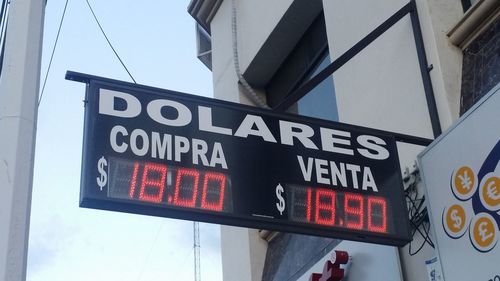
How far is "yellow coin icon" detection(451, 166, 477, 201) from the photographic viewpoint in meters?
5.68

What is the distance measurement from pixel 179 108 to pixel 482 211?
234 centimetres

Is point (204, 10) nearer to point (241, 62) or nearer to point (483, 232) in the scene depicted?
point (241, 62)

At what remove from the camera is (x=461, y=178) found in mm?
5848

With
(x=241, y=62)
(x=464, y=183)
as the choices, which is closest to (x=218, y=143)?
(x=464, y=183)

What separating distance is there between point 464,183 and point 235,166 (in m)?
1.72

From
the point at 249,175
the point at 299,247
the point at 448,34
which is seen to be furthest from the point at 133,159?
the point at 299,247

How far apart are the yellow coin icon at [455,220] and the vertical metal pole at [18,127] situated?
124 inches

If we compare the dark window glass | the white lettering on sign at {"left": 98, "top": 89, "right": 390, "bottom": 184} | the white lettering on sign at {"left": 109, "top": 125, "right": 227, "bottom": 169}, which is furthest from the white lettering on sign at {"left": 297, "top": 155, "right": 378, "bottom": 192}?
the dark window glass

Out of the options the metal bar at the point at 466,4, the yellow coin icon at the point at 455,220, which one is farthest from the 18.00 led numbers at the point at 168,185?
the metal bar at the point at 466,4

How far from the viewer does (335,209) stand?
5.88m

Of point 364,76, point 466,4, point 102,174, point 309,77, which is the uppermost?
point 309,77

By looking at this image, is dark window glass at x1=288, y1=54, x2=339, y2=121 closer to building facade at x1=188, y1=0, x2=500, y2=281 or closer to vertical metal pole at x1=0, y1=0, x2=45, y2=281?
building facade at x1=188, y1=0, x2=500, y2=281

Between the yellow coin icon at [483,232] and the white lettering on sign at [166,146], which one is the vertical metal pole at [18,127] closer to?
the white lettering on sign at [166,146]

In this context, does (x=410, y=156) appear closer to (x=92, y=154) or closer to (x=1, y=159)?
(x=92, y=154)
